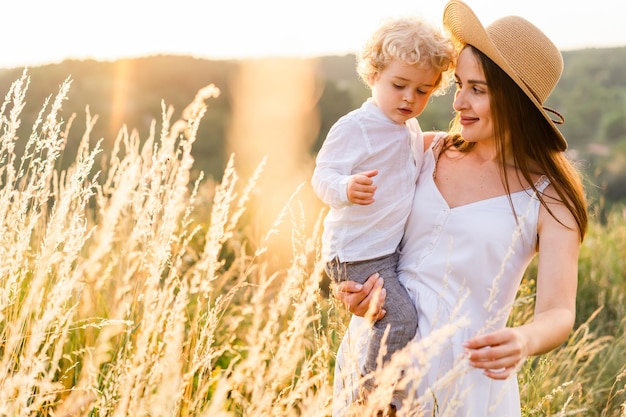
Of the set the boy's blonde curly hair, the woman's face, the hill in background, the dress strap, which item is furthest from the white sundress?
the hill in background

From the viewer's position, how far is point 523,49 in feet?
7.96

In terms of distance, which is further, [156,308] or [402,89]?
[402,89]

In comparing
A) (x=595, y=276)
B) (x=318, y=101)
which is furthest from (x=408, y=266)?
(x=318, y=101)

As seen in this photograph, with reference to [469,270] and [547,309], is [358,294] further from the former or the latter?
[547,309]

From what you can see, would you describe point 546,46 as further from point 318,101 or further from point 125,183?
point 318,101

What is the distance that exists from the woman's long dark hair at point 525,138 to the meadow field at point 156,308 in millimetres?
572

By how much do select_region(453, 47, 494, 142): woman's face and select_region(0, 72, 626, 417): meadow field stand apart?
62 centimetres

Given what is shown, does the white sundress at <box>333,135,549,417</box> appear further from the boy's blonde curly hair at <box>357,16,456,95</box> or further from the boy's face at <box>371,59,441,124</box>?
the boy's blonde curly hair at <box>357,16,456,95</box>

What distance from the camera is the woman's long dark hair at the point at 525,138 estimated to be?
92.7 inches

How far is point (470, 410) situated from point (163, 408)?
110 cm

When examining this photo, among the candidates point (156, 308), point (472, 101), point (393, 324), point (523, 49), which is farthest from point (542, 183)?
point (156, 308)

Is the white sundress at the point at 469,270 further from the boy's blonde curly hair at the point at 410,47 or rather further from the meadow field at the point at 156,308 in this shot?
the boy's blonde curly hair at the point at 410,47

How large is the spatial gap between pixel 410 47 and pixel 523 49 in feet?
1.32

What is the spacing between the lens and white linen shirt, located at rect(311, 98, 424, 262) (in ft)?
8.03
